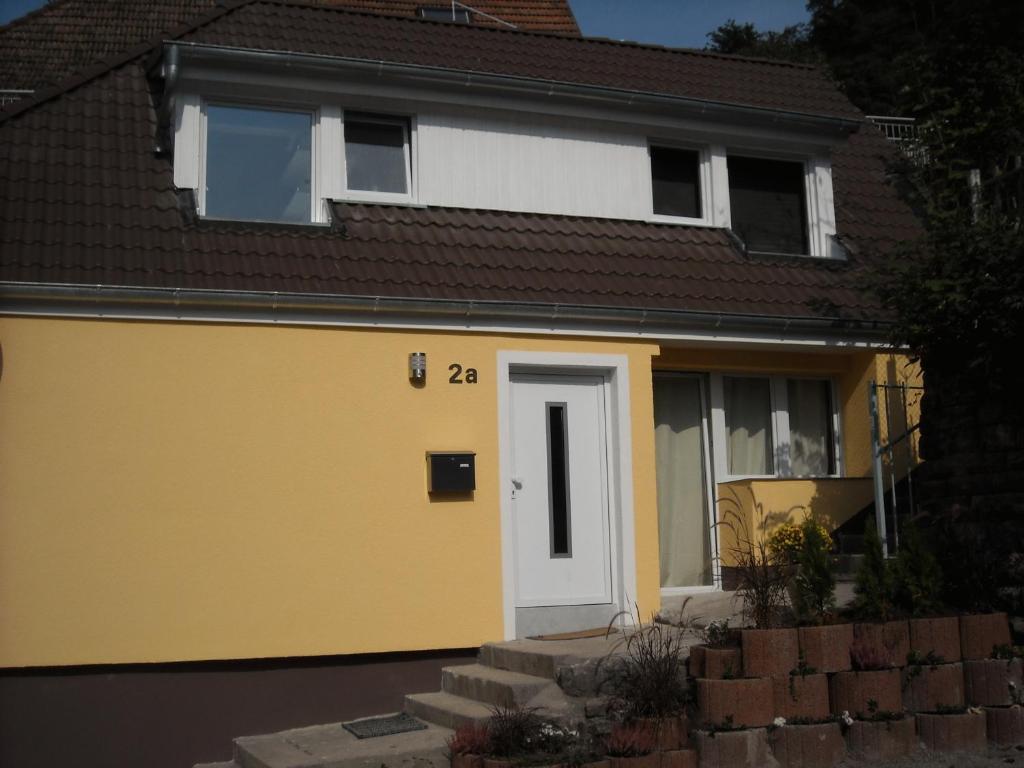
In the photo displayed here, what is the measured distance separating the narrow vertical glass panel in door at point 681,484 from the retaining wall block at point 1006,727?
3576 millimetres

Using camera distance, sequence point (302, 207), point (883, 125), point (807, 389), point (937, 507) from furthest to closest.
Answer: point (883, 125) → point (807, 389) → point (302, 207) → point (937, 507)

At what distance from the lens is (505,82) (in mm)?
10648

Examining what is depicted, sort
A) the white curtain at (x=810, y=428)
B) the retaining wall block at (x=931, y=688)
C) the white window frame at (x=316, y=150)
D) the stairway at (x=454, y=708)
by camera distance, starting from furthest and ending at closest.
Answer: the white curtain at (x=810, y=428)
the white window frame at (x=316, y=150)
the retaining wall block at (x=931, y=688)
the stairway at (x=454, y=708)

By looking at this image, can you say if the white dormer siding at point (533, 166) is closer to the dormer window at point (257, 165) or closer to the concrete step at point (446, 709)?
the dormer window at point (257, 165)

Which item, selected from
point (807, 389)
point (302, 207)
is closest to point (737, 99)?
point (807, 389)

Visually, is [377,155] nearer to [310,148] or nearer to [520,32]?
[310,148]

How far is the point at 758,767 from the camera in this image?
6.84 metres

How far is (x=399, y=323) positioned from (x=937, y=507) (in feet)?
14.0

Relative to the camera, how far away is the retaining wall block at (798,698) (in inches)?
277

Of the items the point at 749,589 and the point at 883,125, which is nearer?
the point at 749,589

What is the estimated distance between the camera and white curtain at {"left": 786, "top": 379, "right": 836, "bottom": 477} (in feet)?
36.4

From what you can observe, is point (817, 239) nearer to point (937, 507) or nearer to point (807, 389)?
point (807, 389)

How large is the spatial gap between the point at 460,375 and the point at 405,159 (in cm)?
265

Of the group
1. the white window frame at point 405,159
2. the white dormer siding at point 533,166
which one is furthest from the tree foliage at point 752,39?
the white window frame at point 405,159
